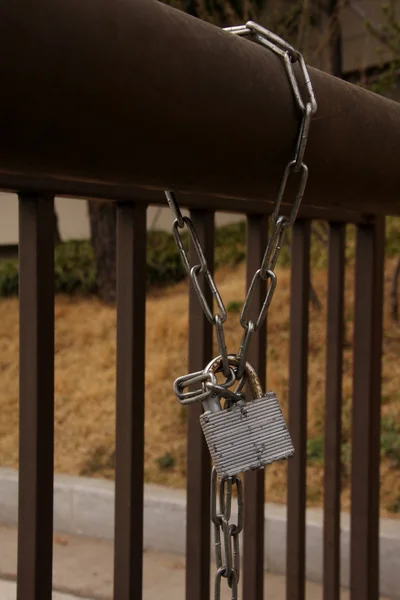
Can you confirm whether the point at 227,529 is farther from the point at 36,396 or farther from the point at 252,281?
the point at 36,396

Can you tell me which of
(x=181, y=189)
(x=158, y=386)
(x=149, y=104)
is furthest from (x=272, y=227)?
(x=158, y=386)

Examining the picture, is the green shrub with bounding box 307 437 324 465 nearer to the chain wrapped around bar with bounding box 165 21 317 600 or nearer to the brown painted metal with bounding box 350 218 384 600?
the brown painted metal with bounding box 350 218 384 600

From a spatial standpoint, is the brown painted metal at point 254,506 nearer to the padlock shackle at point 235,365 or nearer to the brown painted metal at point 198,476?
the brown painted metal at point 198,476

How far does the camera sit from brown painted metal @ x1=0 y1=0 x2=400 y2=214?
48cm

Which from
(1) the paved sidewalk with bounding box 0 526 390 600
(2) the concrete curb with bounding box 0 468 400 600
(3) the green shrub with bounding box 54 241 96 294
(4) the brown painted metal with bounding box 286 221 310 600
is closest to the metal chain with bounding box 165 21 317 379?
(4) the brown painted metal with bounding box 286 221 310 600

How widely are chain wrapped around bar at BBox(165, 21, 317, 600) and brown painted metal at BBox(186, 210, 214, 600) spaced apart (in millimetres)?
457

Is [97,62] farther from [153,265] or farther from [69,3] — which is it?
[153,265]

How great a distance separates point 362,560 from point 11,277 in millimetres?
7900

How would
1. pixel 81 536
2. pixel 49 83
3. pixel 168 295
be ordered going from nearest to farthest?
pixel 49 83
pixel 81 536
pixel 168 295

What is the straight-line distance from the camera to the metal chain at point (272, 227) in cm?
60

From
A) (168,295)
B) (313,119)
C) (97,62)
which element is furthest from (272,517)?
(168,295)

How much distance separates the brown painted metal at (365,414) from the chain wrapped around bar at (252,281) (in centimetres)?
84

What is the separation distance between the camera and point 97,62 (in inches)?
20.1

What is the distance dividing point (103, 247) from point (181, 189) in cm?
768
